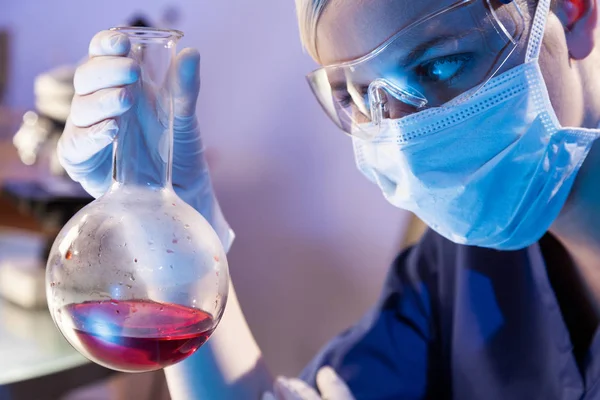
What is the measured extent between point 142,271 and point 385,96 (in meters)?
0.41

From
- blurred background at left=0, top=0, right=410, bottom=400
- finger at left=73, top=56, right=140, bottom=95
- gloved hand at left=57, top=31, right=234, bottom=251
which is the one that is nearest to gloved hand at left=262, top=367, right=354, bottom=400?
gloved hand at left=57, top=31, right=234, bottom=251

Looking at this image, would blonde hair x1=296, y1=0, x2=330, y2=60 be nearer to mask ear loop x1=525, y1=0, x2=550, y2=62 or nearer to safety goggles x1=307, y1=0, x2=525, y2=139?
safety goggles x1=307, y1=0, x2=525, y2=139

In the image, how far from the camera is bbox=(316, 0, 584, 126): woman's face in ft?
2.60

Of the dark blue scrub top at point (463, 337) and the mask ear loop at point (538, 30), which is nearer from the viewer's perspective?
the mask ear loop at point (538, 30)

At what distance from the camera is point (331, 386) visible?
3.51ft

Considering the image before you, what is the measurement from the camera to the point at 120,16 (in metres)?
2.92

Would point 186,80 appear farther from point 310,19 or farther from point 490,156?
point 490,156

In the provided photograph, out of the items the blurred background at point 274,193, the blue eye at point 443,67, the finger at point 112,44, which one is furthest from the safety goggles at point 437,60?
the blurred background at point 274,193

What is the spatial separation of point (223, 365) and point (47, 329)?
570 mm

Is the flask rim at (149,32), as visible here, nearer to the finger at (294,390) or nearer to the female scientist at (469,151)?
the female scientist at (469,151)

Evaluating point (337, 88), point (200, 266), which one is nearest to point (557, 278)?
point (337, 88)

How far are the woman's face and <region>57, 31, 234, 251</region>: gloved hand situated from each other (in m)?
0.20

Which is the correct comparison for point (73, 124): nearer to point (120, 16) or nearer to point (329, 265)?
point (329, 265)

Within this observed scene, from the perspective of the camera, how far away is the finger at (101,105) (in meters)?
0.61
